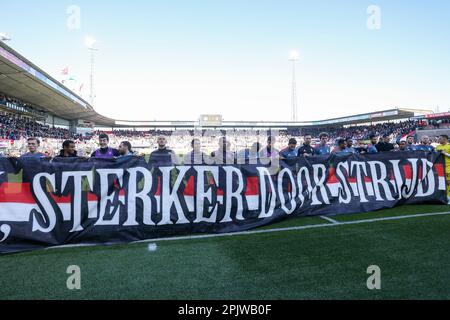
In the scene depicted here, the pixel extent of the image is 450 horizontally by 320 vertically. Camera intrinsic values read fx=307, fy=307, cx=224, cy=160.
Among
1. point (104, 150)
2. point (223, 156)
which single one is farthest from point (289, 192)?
point (104, 150)

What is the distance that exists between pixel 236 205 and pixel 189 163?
112 centimetres

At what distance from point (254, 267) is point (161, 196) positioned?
85.2 inches

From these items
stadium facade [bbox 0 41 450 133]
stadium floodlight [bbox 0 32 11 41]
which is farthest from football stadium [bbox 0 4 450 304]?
stadium floodlight [bbox 0 32 11 41]

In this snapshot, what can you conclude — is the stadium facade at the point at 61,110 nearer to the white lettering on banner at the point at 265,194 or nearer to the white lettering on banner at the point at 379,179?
the white lettering on banner at the point at 265,194

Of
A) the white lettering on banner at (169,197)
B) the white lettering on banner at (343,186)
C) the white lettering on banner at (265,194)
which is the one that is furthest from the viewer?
the white lettering on banner at (343,186)

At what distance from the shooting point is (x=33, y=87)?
2902 cm

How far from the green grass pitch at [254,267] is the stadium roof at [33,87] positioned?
20.4 metres

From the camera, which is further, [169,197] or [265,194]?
[265,194]

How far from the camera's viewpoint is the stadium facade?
77.4 ft

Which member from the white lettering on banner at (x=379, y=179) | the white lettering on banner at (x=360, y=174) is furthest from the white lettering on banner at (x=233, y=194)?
the white lettering on banner at (x=379, y=179)

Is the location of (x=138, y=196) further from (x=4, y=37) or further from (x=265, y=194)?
(x=4, y=37)

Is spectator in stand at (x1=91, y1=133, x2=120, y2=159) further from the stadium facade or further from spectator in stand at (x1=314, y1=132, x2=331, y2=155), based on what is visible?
the stadium facade

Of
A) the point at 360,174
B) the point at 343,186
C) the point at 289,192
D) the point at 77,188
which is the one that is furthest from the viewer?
the point at 360,174

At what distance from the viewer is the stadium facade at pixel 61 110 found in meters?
23.6
